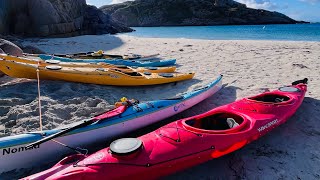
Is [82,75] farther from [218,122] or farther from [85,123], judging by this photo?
[218,122]

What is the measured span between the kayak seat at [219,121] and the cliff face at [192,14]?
7549 centimetres

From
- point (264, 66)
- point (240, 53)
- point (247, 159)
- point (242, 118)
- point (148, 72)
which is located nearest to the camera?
point (247, 159)

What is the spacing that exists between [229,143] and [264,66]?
5.31 meters

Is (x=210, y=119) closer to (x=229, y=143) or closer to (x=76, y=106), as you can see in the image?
(x=229, y=143)

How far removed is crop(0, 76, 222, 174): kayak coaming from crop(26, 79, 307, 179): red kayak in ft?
1.89

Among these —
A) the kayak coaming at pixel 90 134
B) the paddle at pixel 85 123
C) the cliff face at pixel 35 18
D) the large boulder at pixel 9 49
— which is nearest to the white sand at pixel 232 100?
the kayak coaming at pixel 90 134

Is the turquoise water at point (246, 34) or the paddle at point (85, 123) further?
the turquoise water at point (246, 34)

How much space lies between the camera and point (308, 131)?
12.0 feet

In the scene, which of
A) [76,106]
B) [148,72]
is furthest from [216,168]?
[148,72]

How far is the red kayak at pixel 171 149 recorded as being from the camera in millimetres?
2389

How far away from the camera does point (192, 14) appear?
80.6 meters

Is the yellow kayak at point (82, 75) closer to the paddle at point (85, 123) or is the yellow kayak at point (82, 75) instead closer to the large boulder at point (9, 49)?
the paddle at point (85, 123)

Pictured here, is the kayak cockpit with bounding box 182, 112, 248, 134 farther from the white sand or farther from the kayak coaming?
the kayak coaming

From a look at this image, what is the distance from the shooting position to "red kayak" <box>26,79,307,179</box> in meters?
2.39
